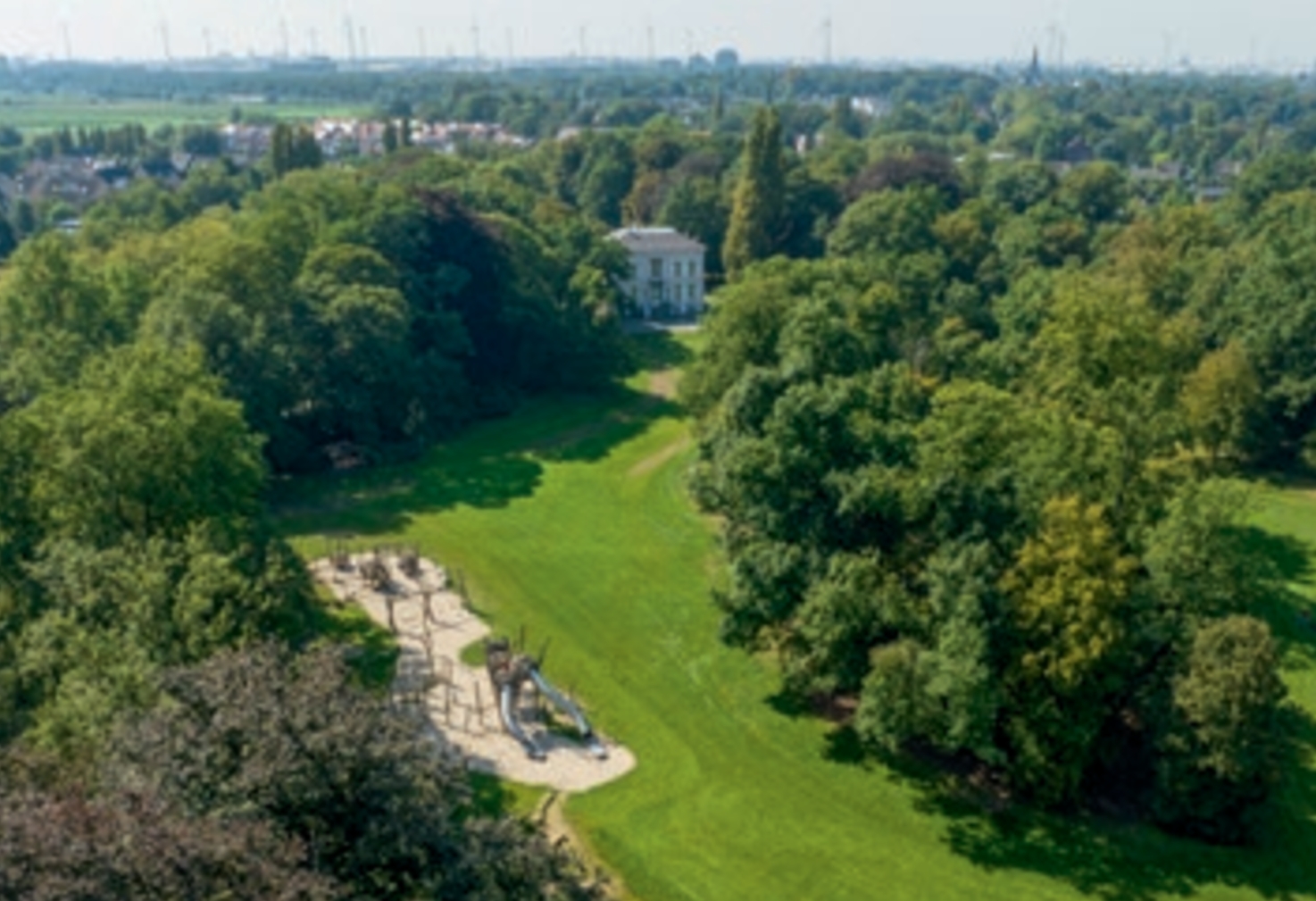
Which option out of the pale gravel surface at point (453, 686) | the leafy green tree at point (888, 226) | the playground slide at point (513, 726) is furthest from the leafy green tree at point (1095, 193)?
the playground slide at point (513, 726)

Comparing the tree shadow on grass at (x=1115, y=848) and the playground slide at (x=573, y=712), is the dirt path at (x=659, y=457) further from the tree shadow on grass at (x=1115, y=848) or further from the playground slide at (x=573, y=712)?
the tree shadow on grass at (x=1115, y=848)

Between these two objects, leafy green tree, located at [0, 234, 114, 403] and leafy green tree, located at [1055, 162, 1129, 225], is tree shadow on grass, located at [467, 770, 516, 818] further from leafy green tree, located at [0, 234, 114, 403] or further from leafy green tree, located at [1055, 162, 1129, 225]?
leafy green tree, located at [1055, 162, 1129, 225]

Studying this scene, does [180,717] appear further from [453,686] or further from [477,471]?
[477,471]

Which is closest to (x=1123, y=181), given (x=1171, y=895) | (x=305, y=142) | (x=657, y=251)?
(x=657, y=251)

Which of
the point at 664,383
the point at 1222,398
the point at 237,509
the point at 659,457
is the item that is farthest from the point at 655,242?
the point at 237,509

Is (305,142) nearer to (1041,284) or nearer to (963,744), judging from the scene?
(1041,284)
